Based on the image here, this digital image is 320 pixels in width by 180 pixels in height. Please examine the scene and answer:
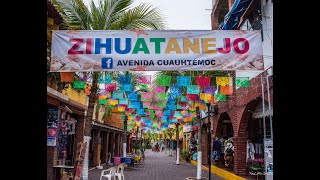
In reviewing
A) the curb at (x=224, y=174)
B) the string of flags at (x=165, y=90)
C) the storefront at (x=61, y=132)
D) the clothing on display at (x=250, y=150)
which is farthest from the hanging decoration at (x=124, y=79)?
the curb at (x=224, y=174)

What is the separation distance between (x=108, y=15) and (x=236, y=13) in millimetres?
6582

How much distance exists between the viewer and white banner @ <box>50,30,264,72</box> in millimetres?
7422

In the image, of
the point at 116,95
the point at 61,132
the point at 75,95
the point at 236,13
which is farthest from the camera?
the point at 75,95

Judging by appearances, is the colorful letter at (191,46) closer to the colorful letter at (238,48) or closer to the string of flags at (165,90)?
the colorful letter at (238,48)

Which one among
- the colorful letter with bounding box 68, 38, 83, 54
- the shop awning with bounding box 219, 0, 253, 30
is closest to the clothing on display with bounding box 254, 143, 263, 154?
the shop awning with bounding box 219, 0, 253, 30

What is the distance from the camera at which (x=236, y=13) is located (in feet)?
47.6

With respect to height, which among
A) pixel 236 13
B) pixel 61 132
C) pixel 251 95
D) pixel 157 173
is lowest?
pixel 157 173

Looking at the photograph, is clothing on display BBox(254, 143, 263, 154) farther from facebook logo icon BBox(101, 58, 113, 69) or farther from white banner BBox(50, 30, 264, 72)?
facebook logo icon BBox(101, 58, 113, 69)

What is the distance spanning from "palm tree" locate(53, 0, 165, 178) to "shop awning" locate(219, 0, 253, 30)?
463 cm

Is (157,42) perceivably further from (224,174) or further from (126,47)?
(224,174)

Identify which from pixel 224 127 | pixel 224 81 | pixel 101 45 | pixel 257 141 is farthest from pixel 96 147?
pixel 101 45
